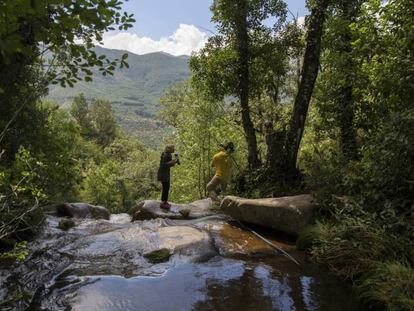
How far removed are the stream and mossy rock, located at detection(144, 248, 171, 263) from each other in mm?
93

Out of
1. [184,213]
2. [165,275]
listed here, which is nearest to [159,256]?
[165,275]

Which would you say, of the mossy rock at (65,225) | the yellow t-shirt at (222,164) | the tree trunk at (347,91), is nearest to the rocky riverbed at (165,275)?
the mossy rock at (65,225)

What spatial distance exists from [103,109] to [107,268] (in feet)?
223

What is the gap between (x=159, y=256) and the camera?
27.0 ft

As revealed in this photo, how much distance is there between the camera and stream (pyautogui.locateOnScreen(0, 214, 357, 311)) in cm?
613

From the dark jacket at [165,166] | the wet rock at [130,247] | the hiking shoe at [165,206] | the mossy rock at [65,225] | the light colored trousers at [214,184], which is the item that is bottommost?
the mossy rock at [65,225]

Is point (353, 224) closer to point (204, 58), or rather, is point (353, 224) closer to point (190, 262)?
point (190, 262)

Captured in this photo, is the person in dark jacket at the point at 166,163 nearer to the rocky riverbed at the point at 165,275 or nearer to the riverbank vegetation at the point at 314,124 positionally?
the riverbank vegetation at the point at 314,124

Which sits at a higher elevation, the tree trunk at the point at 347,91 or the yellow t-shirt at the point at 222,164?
the tree trunk at the point at 347,91

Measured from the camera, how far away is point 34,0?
9.11 ft

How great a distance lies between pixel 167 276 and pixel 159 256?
97cm

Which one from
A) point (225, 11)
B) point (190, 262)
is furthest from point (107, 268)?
point (225, 11)

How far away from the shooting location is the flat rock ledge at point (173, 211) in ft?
44.2

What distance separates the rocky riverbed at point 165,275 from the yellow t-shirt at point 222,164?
171 inches
